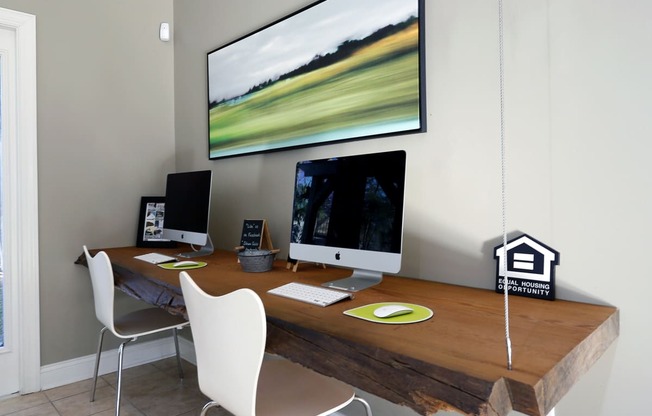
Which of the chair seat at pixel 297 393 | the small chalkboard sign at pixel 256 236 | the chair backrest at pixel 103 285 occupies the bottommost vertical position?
the chair seat at pixel 297 393

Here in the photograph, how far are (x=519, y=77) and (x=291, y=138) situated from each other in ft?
3.68

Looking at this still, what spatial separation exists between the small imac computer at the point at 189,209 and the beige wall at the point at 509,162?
29 centimetres

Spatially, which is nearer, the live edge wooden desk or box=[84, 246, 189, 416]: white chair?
the live edge wooden desk

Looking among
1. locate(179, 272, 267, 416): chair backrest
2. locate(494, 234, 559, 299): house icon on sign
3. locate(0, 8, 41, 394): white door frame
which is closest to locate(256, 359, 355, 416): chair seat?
locate(179, 272, 267, 416): chair backrest

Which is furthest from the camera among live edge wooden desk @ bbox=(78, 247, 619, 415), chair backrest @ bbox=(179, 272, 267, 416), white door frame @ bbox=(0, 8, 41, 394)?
white door frame @ bbox=(0, 8, 41, 394)

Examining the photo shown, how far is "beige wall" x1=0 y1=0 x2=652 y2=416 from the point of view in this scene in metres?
1.14

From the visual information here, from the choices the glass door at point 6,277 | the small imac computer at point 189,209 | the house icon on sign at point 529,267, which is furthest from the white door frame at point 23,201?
the house icon on sign at point 529,267

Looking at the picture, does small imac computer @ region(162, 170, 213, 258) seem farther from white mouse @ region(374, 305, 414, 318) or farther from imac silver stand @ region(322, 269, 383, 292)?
white mouse @ region(374, 305, 414, 318)

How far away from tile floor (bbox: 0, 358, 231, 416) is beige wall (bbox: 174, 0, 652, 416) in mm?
1225

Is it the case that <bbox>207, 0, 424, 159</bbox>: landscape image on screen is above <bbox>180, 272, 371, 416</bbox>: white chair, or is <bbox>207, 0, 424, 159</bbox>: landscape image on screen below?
above

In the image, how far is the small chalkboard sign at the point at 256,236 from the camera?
6.64ft

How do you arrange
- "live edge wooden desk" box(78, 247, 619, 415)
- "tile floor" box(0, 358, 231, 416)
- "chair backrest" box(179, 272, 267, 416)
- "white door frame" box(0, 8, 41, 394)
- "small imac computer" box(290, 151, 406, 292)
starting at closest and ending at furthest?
"live edge wooden desk" box(78, 247, 619, 415) < "chair backrest" box(179, 272, 267, 416) < "small imac computer" box(290, 151, 406, 292) < "tile floor" box(0, 358, 231, 416) < "white door frame" box(0, 8, 41, 394)

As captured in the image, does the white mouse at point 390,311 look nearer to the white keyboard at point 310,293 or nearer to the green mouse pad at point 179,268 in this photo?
the white keyboard at point 310,293

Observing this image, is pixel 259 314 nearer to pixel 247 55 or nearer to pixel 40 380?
pixel 247 55
